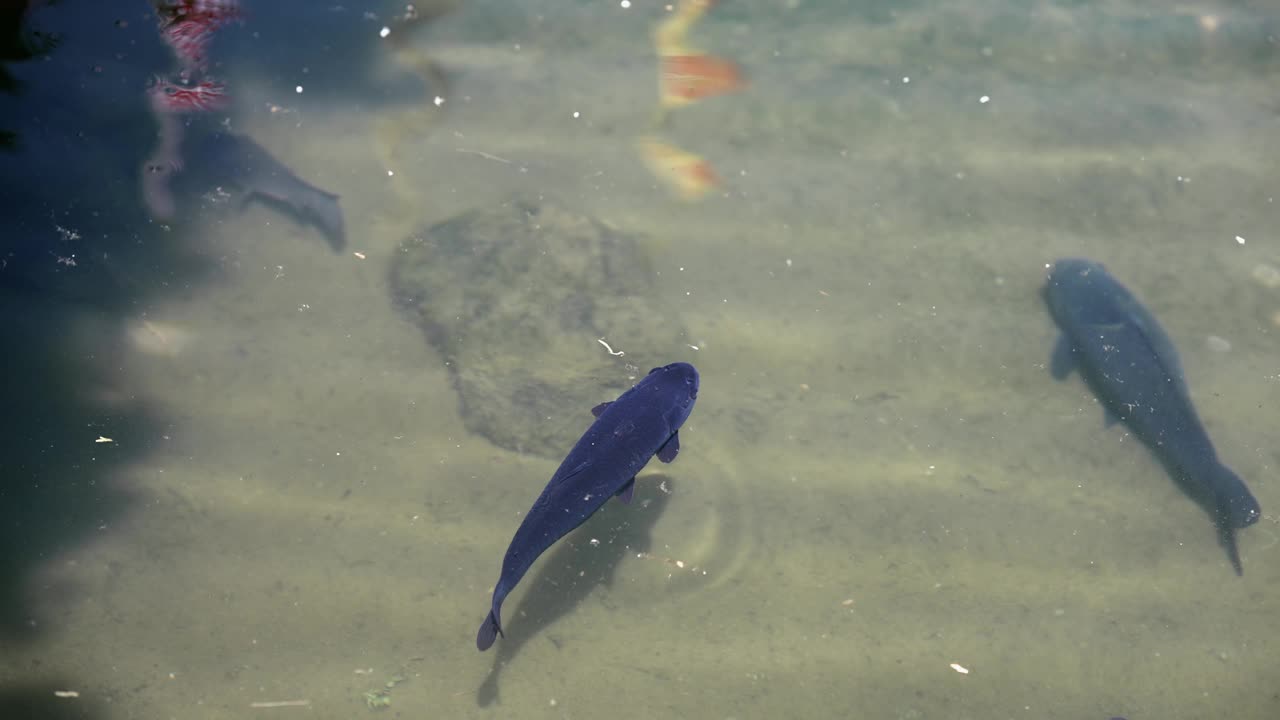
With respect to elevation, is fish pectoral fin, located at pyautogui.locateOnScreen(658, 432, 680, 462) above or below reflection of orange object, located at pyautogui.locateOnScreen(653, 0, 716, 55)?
below

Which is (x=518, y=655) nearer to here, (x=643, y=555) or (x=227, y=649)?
(x=643, y=555)

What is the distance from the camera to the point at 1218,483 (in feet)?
12.2

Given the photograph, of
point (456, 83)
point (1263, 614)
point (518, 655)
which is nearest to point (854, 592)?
point (518, 655)

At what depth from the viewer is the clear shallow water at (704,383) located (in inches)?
134

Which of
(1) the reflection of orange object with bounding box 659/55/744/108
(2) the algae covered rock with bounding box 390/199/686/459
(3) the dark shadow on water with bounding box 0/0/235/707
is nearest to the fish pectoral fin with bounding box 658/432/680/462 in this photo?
(2) the algae covered rock with bounding box 390/199/686/459

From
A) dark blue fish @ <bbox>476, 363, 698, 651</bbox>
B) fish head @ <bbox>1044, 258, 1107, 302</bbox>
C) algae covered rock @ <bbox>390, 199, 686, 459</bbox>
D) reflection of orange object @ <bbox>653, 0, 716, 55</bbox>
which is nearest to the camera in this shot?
dark blue fish @ <bbox>476, 363, 698, 651</bbox>

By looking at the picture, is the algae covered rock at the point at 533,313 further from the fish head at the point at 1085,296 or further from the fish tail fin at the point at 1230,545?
the fish tail fin at the point at 1230,545

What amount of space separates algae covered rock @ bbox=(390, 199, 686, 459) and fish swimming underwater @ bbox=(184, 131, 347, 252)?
20.1 inches

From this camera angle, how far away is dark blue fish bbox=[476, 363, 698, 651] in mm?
3068

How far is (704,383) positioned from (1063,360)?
195 cm

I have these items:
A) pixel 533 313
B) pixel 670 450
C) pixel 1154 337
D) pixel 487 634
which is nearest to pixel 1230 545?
pixel 1154 337

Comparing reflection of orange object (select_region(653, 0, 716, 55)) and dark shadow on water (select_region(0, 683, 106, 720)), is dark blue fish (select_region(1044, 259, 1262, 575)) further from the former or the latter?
dark shadow on water (select_region(0, 683, 106, 720))

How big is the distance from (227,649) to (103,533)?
860mm

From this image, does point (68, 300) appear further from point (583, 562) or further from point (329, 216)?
point (583, 562)
